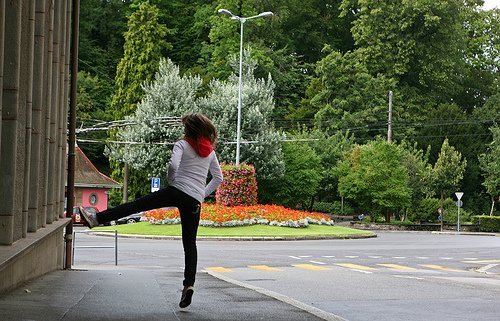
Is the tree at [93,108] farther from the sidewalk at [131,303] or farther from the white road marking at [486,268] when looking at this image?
the sidewalk at [131,303]

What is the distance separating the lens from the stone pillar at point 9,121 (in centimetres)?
1072

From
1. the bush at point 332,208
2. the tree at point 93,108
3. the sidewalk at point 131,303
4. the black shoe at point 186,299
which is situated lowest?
the bush at point 332,208

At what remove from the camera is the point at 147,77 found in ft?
261

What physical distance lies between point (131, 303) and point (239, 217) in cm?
3782

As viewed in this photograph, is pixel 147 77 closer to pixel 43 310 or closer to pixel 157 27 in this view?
pixel 157 27

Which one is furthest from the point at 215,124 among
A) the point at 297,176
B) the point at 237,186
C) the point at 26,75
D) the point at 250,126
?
the point at 26,75

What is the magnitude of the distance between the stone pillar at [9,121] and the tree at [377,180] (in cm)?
5906

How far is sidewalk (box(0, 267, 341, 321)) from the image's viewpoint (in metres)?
8.64


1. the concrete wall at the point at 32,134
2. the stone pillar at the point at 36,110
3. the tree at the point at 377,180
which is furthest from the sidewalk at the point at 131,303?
the tree at the point at 377,180

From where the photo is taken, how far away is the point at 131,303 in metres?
9.89

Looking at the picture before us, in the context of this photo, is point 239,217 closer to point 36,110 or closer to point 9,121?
point 36,110

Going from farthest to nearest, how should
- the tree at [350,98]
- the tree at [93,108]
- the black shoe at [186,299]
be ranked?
1. the tree at [350,98]
2. the tree at [93,108]
3. the black shoe at [186,299]

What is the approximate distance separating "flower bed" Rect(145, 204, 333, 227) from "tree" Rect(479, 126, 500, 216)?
32326mm

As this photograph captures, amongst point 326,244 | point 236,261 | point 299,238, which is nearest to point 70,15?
point 236,261
